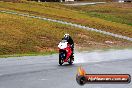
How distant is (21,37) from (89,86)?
28.6 meters

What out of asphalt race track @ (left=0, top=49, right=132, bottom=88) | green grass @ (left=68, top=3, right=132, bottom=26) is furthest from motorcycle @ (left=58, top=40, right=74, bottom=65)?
green grass @ (left=68, top=3, right=132, bottom=26)

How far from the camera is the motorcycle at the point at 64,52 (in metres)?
24.3

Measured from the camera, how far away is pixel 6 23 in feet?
162

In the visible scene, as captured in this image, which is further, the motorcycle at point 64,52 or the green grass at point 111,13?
the green grass at point 111,13

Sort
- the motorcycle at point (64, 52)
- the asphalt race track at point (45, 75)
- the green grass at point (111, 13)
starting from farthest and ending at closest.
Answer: the green grass at point (111, 13)
the motorcycle at point (64, 52)
the asphalt race track at point (45, 75)

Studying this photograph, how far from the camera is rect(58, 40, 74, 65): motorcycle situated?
2426 centimetres

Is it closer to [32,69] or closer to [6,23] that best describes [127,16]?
[6,23]

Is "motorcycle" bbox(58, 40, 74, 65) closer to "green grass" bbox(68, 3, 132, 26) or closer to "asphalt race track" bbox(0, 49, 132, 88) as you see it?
"asphalt race track" bbox(0, 49, 132, 88)

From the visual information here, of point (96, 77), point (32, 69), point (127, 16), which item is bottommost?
point (127, 16)

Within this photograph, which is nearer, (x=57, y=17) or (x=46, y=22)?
(x=46, y=22)

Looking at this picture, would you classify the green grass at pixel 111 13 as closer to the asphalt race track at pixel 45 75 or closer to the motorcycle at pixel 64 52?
the motorcycle at pixel 64 52

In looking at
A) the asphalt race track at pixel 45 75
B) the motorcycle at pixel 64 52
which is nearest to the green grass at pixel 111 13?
the motorcycle at pixel 64 52

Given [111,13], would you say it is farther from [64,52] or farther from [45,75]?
[45,75]

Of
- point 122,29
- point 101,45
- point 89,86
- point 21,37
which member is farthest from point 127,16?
point 89,86
